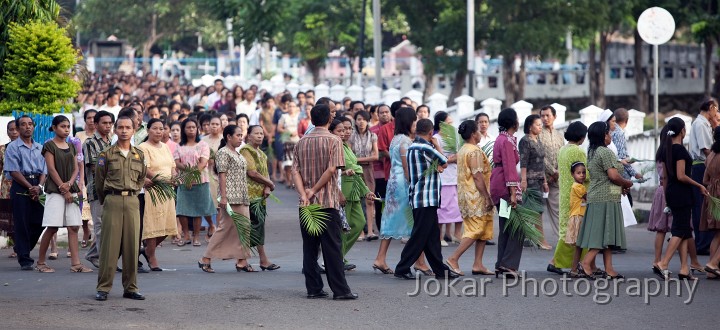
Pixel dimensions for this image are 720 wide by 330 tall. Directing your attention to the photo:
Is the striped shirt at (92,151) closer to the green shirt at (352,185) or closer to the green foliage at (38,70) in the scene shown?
the green shirt at (352,185)

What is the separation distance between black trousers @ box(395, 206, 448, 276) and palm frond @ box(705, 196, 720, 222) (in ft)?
8.85

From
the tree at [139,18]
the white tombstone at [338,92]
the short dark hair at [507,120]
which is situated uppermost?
the tree at [139,18]

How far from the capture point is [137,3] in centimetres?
6725

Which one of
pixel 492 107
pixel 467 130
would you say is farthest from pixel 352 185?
pixel 492 107

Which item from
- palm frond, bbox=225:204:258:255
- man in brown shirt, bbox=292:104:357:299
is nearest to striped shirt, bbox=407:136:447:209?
man in brown shirt, bbox=292:104:357:299

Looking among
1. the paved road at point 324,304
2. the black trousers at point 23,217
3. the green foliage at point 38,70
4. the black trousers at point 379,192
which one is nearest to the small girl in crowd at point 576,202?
the paved road at point 324,304

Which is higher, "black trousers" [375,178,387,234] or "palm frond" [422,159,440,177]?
"palm frond" [422,159,440,177]

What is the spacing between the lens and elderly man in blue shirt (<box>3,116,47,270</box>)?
13.1 metres

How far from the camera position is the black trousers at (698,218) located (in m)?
Answer: 14.2

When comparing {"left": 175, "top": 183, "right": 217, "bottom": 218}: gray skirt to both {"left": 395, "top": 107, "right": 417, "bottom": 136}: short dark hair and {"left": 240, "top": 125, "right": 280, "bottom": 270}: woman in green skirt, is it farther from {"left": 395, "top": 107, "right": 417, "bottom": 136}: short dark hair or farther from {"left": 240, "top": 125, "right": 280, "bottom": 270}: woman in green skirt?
{"left": 395, "top": 107, "right": 417, "bottom": 136}: short dark hair

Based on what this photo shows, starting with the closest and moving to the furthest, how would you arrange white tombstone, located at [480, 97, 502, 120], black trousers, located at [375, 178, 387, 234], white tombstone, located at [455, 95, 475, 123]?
black trousers, located at [375, 178, 387, 234], white tombstone, located at [480, 97, 502, 120], white tombstone, located at [455, 95, 475, 123]

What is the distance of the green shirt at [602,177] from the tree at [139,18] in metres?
53.2

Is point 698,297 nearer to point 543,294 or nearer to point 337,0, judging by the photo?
point 543,294

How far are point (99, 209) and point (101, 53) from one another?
53.3 meters
